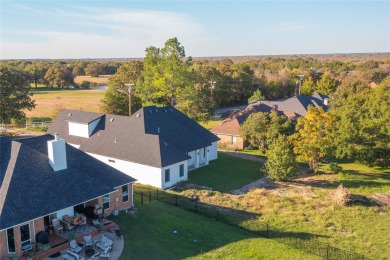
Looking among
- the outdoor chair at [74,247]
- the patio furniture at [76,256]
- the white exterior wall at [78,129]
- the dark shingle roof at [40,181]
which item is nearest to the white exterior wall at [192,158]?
the white exterior wall at [78,129]

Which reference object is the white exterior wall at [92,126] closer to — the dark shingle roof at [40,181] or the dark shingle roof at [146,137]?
the dark shingle roof at [146,137]

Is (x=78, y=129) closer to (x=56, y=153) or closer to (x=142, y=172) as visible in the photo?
(x=142, y=172)

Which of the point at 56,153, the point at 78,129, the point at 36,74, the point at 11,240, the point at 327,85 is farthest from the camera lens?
the point at 36,74

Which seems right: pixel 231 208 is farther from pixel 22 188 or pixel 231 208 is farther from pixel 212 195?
pixel 22 188

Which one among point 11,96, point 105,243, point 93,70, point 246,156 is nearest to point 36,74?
point 93,70

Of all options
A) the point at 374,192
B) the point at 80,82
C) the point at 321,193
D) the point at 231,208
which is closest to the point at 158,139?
the point at 231,208

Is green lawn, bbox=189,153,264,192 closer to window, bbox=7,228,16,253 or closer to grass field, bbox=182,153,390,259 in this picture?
grass field, bbox=182,153,390,259
